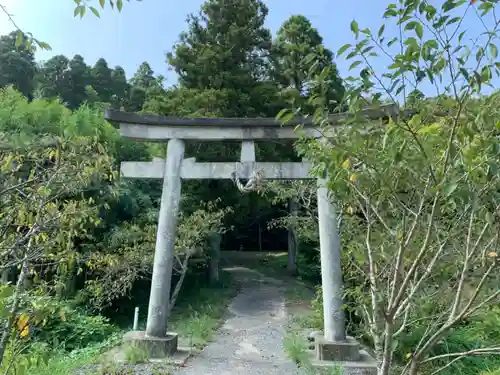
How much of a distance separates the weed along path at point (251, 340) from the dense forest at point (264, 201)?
65 cm

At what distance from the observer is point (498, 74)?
4.40 ft

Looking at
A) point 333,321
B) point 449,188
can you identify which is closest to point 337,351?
point 333,321

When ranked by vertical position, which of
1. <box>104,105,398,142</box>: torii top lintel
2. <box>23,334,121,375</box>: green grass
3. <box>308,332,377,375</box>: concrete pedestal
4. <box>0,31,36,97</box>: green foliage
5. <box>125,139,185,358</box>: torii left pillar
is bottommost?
<box>23,334,121,375</box>: green grass

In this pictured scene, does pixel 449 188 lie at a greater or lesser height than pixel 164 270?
greater

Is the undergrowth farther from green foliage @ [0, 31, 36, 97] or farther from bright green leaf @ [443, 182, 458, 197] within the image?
green foliage @ [0, 31, 36, 97]

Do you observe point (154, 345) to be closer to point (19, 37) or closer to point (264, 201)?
point (19, 37)

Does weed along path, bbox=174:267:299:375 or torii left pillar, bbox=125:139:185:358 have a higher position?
torii left pillar, bbox=125:139:185:358

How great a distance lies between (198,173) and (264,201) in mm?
6909

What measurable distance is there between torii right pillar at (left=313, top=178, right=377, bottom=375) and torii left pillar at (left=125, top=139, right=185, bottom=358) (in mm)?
1884

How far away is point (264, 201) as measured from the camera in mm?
12383

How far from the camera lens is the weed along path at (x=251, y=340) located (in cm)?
492

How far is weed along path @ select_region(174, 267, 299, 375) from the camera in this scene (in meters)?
4.92

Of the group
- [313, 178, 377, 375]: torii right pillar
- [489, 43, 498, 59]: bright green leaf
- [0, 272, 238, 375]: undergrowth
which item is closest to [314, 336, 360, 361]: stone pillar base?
[313, 178, 377, 375]: torii right pillar

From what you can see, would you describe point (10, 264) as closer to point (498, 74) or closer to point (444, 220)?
point (498, 74)
